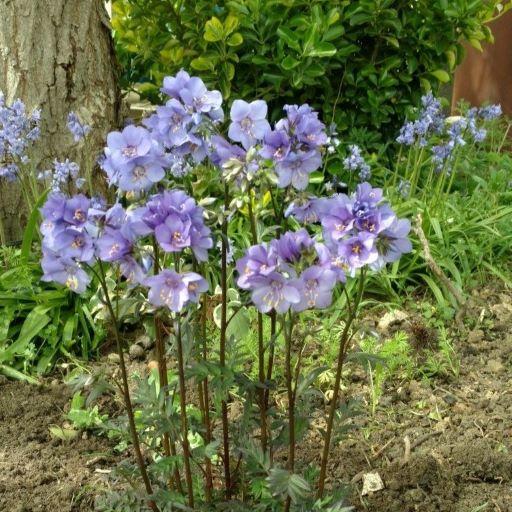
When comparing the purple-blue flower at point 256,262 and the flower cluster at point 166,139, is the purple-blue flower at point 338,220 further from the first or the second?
the flower cluster at point 166,139

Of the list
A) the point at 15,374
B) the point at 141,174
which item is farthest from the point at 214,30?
the point at 141,174

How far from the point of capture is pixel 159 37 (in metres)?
4.37

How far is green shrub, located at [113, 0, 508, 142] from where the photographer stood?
13.2 feet

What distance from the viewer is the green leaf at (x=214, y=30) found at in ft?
13.0

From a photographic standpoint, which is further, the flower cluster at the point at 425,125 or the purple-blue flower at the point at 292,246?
the flower cluster at the point at 425,125

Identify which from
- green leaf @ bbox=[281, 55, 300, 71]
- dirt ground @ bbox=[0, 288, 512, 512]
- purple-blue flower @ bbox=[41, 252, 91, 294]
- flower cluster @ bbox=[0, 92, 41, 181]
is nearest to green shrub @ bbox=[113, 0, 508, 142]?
green leaf @ bbox=[281, 55, 300, 71]

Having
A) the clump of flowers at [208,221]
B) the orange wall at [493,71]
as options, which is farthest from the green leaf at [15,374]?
the orange wall at [493,71]

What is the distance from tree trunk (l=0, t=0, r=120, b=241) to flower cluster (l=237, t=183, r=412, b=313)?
7.52 ft

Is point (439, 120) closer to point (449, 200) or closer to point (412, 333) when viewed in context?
point (449, 200)

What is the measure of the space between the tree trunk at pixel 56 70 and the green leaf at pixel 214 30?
0.49 meters

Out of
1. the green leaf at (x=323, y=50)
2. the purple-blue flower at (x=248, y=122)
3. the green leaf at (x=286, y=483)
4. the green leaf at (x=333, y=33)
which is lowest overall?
the green leaf at (x=286, y=483)

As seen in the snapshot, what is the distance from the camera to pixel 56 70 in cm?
379

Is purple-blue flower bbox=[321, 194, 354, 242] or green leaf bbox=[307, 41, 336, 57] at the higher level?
green leaf bbox=[307, 41, 336, 57]

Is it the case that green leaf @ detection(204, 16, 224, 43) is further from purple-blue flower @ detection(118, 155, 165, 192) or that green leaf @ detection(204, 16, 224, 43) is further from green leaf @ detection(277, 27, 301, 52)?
purple-blue flower @ detection(118, 155, 165, 192)
